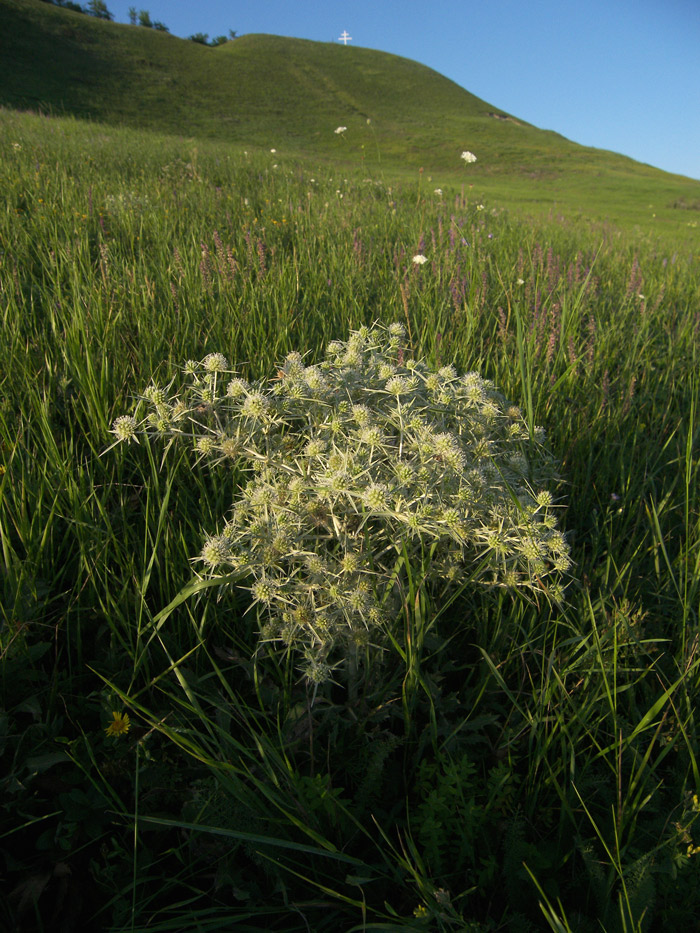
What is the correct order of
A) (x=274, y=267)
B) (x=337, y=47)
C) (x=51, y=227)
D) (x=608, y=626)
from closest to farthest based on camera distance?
(x=608, y=626) → (x=274, y=267) → (x=51, y=227) → (x=337, y=47)

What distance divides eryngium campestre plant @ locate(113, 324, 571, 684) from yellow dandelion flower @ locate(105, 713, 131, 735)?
1.29ft

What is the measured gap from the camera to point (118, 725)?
1.27 meters

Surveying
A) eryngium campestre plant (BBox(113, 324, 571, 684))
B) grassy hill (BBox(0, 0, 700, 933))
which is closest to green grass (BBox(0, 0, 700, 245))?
grassy hill (BBox(0, 0, 700, 933))

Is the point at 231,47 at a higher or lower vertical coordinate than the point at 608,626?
higher

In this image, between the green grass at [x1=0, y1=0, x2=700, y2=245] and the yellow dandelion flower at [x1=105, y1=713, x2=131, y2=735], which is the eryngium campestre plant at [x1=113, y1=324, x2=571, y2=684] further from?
the green grass at [x1=0, y1=0, x2=700, y2=245]

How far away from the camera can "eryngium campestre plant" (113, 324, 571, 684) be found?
1322 millimetres

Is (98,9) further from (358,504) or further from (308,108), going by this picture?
(358,504)

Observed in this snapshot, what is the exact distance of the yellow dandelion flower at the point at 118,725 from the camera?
1.26 metres

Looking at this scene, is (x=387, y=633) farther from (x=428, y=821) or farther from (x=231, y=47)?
(x=231, y=47)

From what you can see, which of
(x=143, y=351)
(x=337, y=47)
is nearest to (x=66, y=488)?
(x=143, y=351)

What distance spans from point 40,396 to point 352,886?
201cm

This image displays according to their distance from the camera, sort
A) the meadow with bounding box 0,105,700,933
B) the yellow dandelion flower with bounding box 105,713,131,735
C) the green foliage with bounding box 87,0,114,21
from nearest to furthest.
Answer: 1. the meadow with bounding box 0,105,700,933
2. the yellow dandelion flower with bounding box 105,713,131,735
3. the green foliage with bounding box 87,0,114,21

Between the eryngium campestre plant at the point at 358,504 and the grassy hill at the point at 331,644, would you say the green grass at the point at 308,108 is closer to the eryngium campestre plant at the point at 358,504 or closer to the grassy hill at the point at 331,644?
the grassy hill at the point at 331,644

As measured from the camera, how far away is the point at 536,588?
4.72 feet
